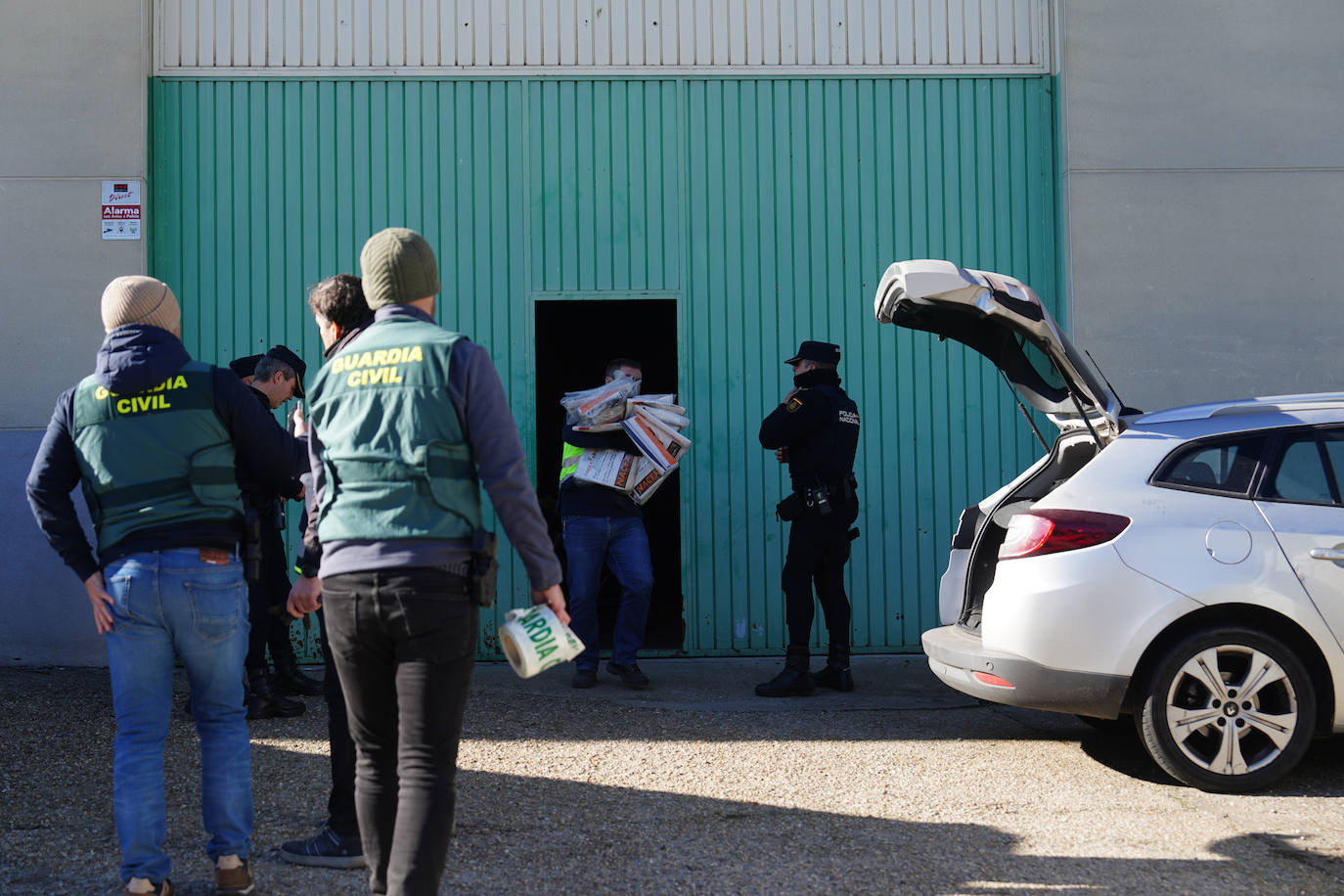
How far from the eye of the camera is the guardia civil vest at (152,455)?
3564 mm

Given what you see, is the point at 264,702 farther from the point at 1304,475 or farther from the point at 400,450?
the point at 1304,475

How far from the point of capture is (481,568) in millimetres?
3064

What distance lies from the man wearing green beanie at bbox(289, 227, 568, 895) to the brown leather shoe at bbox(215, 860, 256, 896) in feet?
2.42

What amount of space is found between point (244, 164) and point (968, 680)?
5.92 m

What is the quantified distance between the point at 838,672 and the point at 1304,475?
294 centimetres

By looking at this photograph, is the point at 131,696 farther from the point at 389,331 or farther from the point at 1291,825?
the point at 1291,825

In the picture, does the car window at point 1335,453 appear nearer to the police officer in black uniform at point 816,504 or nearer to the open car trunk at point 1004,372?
the open car trunk at point 1004,372

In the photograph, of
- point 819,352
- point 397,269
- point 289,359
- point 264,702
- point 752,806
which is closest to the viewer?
point 397,269

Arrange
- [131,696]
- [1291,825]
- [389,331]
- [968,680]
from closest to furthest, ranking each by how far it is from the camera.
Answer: [389,331] → [131,696] → [1291,825] → [968,680]

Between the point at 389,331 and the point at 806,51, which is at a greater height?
the point at 806,51

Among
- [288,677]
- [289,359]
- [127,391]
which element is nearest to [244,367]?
[289,359]

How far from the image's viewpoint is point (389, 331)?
317 centimetres

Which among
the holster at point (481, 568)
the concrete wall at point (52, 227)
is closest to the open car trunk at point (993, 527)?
the holster at point (481, 568)

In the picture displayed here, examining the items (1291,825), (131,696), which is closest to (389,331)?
(131,696)
